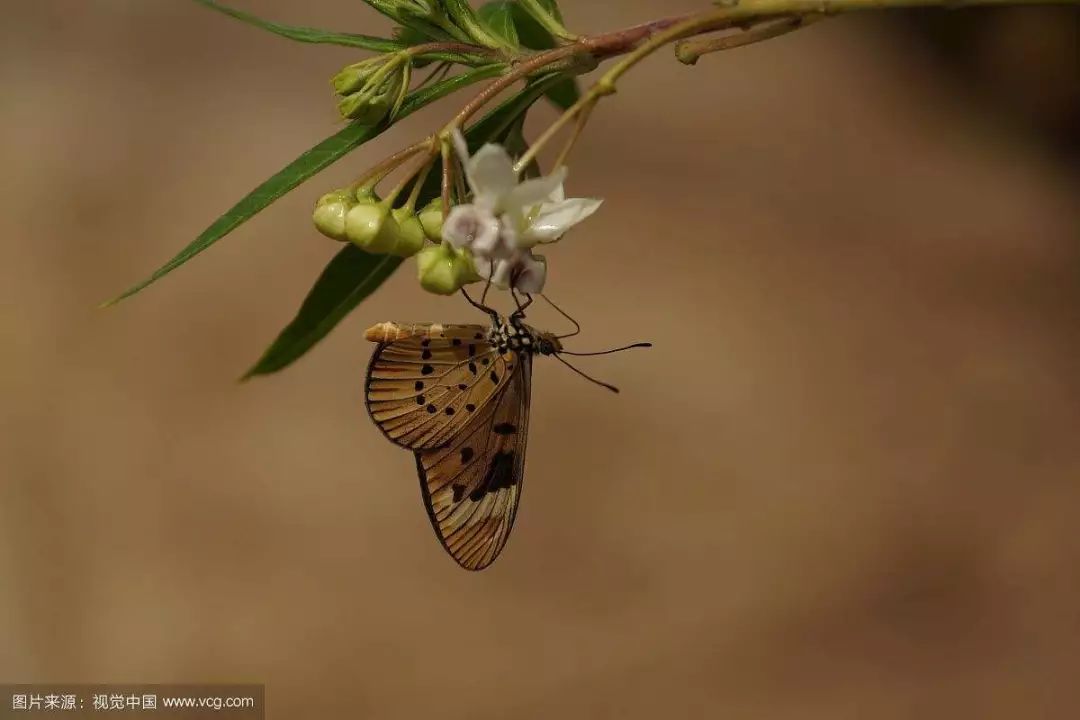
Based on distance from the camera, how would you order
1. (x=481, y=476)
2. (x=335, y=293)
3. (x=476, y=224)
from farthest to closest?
(x=481, y=476) → (x=335, y=293) → (x=476, y=224)

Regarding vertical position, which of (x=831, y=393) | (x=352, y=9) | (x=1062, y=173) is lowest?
(x=831, y=393)

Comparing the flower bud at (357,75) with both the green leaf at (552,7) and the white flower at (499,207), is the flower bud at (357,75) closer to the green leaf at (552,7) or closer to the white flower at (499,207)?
the white flower at (499,207)

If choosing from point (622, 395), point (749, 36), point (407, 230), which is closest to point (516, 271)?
point (407, 230)

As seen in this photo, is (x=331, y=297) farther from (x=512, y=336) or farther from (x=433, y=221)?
(x=433, y=221)

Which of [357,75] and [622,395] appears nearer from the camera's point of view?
[357,75]

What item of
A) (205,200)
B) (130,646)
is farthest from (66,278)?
(130,646)

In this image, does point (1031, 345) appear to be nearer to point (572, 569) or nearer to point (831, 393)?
point (831, 393)

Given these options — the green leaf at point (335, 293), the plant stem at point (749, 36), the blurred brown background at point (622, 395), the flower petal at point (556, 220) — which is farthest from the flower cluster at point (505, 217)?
the blurred brown background at point (622, 395)

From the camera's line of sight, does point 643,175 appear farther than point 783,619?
Yes
